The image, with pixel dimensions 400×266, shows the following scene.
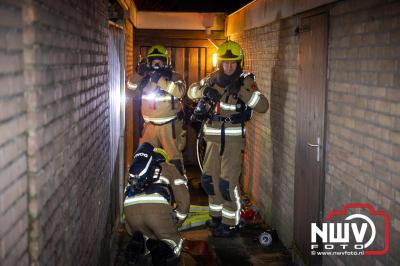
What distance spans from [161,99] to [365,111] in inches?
198

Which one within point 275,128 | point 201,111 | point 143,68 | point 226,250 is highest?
point 143,68

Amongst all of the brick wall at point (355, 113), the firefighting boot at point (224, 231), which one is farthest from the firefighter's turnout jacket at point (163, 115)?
the brick wall at point (355, 113)

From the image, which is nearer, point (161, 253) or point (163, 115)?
point (161, 253)

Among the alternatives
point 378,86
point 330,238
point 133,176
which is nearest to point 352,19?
point 378,86

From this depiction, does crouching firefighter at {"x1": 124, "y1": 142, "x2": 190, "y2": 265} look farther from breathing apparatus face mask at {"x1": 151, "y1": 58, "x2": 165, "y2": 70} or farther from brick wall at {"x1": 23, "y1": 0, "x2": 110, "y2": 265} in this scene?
breathing apparatus face mask at {"x1": 151, "y1": 58, "x2": 165, "y2": 70}

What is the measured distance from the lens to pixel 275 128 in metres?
7.55

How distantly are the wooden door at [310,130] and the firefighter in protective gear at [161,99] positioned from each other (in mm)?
2994

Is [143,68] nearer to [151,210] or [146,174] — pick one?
[146,174]

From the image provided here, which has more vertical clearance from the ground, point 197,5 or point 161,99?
point 197,5

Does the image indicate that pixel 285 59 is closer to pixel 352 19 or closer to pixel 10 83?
pixel 352 19

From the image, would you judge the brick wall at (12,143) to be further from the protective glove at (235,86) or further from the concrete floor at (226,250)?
the protective glove at (235,86)

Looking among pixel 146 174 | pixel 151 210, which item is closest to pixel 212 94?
pixel 146 174

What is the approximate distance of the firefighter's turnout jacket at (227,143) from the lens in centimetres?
765

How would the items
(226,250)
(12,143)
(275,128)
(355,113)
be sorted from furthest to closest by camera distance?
1. (275,128)
2. (226,250)
3. (355,113)
4. (12,143)
